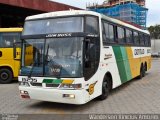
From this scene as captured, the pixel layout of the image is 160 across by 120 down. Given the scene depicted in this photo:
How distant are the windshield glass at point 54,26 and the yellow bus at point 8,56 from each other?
602 centimetres

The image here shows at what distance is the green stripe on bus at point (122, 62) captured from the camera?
12203 millimetres

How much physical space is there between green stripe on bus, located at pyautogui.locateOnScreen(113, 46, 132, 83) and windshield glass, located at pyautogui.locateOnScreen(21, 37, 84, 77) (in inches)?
127

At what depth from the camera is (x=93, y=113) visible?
8875 millimetres

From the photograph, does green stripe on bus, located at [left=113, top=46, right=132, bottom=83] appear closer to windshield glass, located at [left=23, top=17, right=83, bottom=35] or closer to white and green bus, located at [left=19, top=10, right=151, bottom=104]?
white and green bus, located at [left=19, top=10, right=151, bottom=104]

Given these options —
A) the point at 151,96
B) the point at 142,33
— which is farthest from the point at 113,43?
the point at 142,33

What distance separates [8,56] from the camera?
51.3 ft

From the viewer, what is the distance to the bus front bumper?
28.2ft

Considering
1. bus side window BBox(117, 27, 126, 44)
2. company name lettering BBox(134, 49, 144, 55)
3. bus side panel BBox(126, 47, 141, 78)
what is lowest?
bus side panel BBox(126, 47, 141, 78)

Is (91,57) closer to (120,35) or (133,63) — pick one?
(120,35)

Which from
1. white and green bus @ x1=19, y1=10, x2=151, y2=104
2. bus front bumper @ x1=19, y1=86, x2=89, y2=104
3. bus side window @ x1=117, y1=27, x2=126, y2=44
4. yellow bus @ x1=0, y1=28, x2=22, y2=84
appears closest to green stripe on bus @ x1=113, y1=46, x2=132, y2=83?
bus side window @ x1=117, y1=27, x2=126, y2=44

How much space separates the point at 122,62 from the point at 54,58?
4584 mm

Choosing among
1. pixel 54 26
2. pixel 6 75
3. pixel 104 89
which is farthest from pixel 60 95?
pixel 6 75

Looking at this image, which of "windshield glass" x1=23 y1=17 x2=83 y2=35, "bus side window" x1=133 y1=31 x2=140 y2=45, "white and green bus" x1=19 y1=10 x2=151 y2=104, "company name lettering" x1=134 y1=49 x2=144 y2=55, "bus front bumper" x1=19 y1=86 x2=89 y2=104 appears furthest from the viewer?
"bus side window" x1=133 y1=31 x2=140 y2=45

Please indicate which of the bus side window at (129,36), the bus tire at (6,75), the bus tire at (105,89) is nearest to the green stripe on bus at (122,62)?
the bus side window at (129,36)
